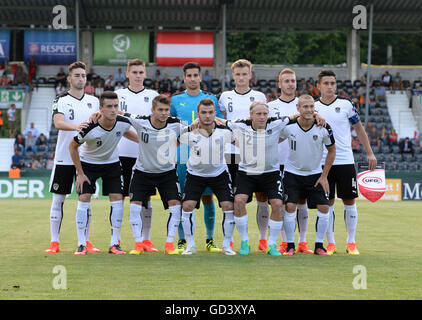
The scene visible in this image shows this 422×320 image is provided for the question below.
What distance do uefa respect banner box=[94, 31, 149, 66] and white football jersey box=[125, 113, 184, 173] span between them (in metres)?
27.2

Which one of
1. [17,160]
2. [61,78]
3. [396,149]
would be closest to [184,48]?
[61,78]

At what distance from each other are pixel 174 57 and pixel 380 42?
86.8ft

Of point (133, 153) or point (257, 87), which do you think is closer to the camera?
point (133, 153)

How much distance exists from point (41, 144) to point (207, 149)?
2279 cm

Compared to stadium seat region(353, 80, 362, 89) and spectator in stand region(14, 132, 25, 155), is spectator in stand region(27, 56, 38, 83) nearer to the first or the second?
spectator in stand region(14, 132, 25, 155)

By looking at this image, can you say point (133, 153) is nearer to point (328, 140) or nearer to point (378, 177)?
point (328, 140)

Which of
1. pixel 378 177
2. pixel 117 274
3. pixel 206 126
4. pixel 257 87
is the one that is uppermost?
pixel 257 87

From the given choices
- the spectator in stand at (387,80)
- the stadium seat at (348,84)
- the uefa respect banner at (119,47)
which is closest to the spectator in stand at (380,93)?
the spectator in stand at (387,80)

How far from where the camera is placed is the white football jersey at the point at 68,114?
9578mm

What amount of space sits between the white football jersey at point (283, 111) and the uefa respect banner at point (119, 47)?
87.7 feet

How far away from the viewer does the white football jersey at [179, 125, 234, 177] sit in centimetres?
927

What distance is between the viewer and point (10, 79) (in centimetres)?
3612
